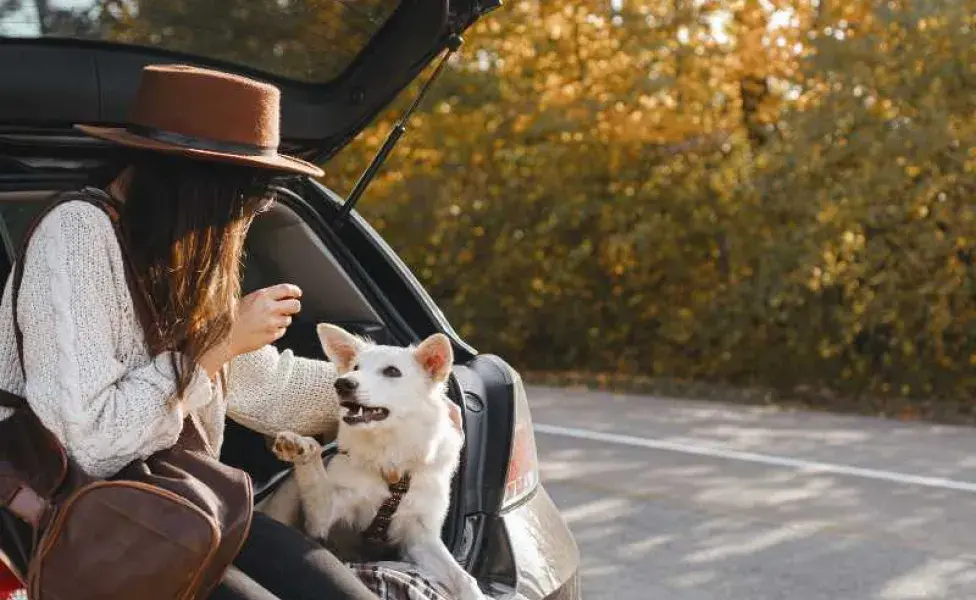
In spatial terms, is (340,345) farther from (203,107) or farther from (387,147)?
(203,107)

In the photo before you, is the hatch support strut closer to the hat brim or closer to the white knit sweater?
the hat brim

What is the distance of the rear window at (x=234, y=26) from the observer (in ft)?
12.0

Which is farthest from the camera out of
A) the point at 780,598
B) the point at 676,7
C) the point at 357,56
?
the point at 676,7

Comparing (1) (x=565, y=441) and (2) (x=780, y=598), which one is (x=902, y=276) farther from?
(2) (x=780, y=598)

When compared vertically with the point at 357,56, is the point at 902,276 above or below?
below

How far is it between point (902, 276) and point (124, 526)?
36.3 ft

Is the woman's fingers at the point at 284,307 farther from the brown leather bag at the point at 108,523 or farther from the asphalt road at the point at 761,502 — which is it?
the asphalt road at the point at 761,502

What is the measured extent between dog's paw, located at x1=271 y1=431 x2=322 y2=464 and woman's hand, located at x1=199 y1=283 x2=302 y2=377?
65 cm

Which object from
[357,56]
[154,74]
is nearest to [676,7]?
Answer: [357,56]

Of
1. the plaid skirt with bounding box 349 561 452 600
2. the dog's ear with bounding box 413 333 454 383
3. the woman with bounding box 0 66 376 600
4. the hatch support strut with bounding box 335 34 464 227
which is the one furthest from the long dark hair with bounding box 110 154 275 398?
the hatch support strut with bounding box 335 34 464 227

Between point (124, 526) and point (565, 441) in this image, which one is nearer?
point (124, 526)

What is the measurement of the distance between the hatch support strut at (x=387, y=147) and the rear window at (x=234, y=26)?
0.18 metres

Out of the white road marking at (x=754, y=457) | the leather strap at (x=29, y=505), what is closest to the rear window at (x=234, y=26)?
the leather strap at (x=29, y=505)

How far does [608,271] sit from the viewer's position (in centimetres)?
1603
